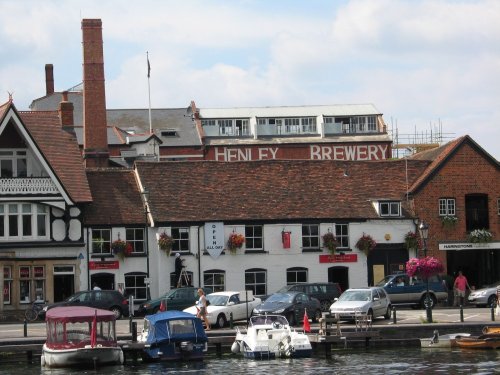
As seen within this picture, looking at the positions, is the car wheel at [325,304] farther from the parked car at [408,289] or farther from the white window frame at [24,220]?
the white window frame at [24,220]

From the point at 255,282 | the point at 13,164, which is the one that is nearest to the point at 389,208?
the point at 255,282

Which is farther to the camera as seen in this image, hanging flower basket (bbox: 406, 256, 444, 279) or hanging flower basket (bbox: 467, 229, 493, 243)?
Result: hanging flower basket (bbox: 467, 229, 493, 243)

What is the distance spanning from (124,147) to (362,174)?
34.8 metres

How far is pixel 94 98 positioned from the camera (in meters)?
87.6

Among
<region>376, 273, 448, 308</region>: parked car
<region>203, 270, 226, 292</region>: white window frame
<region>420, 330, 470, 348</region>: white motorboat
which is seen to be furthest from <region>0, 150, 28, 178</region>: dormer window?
<region>420, 330, 470, 348</region>: white motorboat

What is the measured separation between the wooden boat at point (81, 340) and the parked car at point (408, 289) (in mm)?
21469

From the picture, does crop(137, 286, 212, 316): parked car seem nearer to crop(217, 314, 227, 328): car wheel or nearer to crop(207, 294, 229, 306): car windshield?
crop(207, 294, 229, 306): car windshield

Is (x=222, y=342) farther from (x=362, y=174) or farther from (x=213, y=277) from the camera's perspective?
(x=362, y=174)

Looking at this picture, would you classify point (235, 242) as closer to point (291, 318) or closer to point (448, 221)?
point (448, 221)

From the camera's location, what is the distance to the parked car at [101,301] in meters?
62.2

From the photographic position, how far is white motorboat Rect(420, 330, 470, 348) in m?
51.2

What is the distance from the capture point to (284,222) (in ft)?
241

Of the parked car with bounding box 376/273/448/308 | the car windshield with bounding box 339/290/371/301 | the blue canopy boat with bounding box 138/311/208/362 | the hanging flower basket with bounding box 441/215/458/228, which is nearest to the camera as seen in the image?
the blue canopy boat with bounding box 138/311/208/362

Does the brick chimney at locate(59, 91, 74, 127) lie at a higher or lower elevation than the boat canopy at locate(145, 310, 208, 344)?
higher
